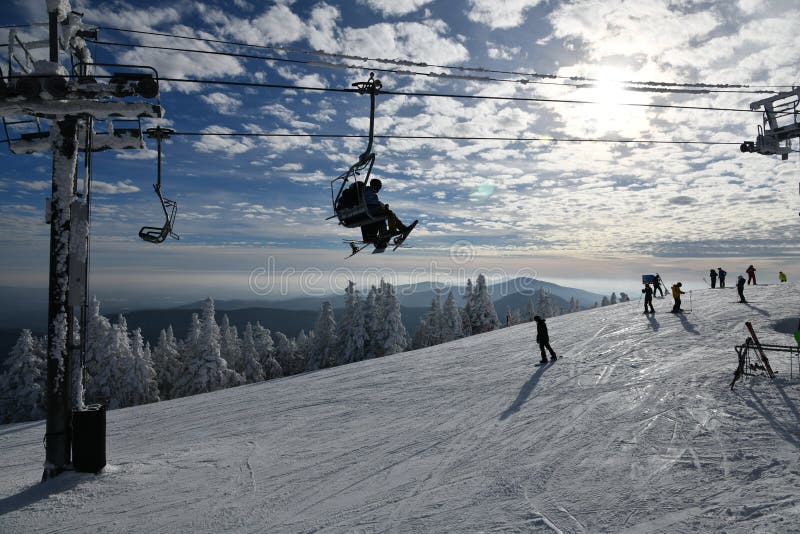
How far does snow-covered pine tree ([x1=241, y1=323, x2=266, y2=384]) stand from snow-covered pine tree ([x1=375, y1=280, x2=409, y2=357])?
1638 centimetres

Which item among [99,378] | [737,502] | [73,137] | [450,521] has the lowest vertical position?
[99,378]

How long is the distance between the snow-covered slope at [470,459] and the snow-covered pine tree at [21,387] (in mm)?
30469

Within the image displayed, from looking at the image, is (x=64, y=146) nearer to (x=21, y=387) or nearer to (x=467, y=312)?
(x=21, y=387)

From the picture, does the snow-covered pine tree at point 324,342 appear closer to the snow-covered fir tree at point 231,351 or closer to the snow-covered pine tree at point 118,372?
the snow-covered fir tree at point 231,351

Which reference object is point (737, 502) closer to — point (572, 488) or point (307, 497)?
point (572, 488)

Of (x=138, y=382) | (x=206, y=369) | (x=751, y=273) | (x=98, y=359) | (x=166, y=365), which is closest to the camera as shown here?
(x=751, y=273)

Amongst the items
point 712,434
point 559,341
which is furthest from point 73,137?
point 559,341

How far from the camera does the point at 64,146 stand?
27.3ft

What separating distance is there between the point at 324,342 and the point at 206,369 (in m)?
15.5

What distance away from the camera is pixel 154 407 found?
15.9m

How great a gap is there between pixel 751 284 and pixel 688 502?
3594 cm

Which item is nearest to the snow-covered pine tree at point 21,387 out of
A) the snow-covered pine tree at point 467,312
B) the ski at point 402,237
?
the ski at point 402,237

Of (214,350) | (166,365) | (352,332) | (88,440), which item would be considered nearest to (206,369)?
(214,350)

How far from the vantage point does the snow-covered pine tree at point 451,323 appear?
2061 inches
